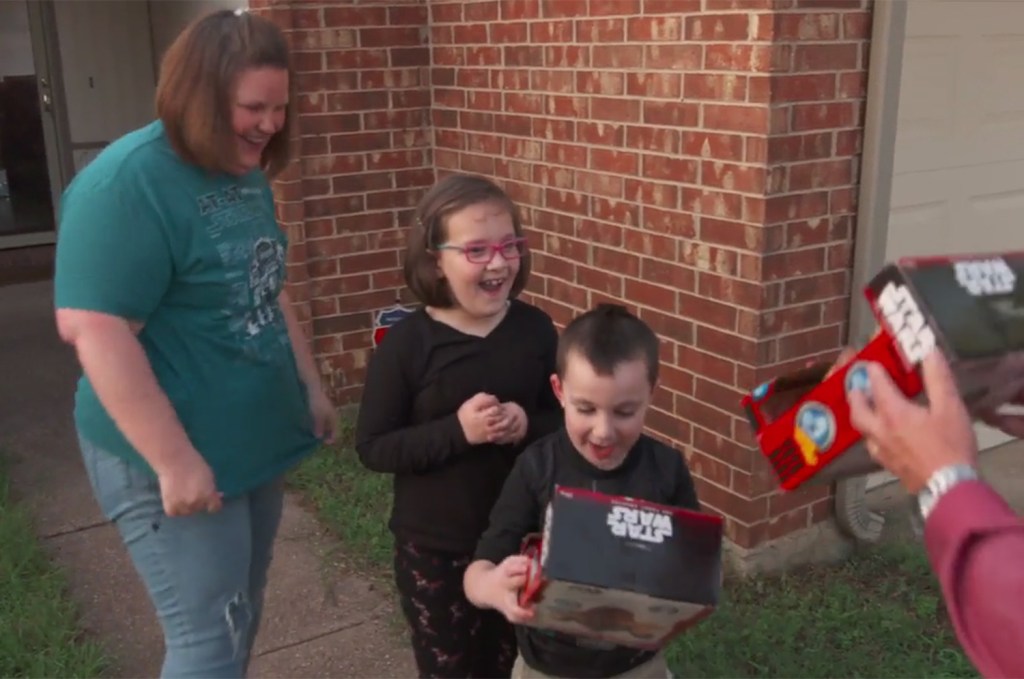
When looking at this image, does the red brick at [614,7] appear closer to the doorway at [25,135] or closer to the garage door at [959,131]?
the garage door at [959,131]

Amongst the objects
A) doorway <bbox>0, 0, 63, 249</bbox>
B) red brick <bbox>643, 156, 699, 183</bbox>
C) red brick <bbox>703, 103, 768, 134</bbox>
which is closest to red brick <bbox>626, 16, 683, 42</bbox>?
red brick <bbox>703, 103, 768, 134</bbox>

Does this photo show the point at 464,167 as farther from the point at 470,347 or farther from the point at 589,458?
the point at 589,458

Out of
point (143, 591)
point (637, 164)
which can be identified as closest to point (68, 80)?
point (143, 591)

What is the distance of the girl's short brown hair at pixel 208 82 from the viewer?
2094 mm

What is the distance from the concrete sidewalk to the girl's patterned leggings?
3.06 ft

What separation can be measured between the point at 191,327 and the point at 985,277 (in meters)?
1.51

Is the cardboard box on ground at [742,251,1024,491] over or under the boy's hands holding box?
over

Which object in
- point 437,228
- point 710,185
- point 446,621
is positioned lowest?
point 446,621

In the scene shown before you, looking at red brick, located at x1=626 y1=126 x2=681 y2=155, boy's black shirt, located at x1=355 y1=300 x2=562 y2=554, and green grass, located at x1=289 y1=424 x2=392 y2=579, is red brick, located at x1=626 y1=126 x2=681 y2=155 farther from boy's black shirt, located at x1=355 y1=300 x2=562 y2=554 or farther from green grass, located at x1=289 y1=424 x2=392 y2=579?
green grass, located at x1=289 y1=424 x2=392 y2=579

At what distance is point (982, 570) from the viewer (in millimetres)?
1277

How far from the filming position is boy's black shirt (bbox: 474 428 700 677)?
2070 mm

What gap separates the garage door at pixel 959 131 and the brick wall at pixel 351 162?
236 centimetres

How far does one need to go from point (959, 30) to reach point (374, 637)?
3.16 m

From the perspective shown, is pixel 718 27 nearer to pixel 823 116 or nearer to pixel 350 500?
pixel 823 116
